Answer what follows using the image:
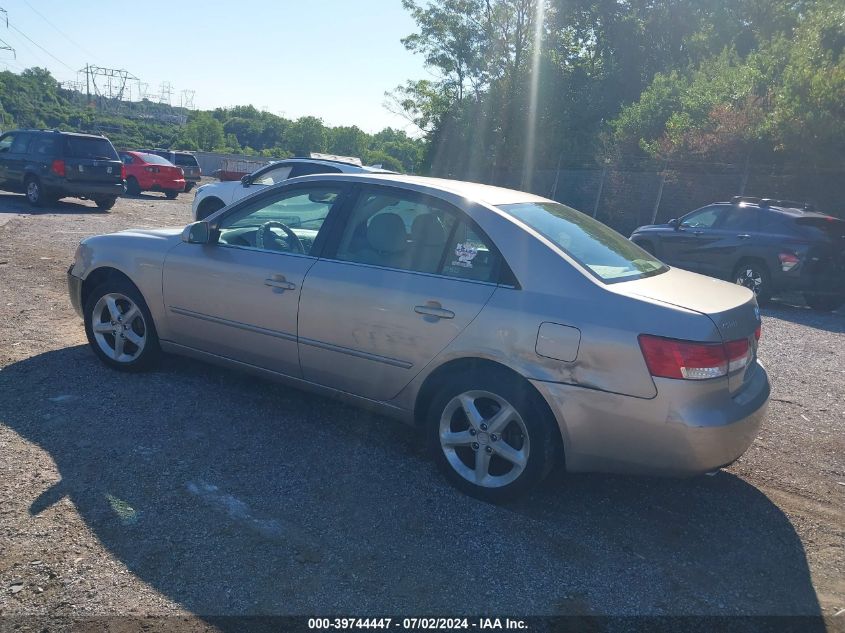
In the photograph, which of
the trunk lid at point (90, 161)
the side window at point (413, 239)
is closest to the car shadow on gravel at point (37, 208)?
the trunk lid at point (90, 161)

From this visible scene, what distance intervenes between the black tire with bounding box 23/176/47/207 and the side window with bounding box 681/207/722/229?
14348mm

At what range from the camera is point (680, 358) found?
3.39 metres

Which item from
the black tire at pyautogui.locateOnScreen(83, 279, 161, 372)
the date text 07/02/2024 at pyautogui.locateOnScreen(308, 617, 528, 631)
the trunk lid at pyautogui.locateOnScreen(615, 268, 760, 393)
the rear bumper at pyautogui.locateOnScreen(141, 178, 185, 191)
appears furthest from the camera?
the rear bumper at pyautogui.locateOnScreen(141, 178, 185, 191)

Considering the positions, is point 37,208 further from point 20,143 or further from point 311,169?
point 311,169

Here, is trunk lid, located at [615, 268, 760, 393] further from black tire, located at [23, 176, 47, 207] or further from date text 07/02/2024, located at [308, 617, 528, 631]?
black tire, located at [23, 176, 47, 207]

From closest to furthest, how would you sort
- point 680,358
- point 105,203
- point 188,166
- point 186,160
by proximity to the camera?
point 680,358 < point 105,203 < point 188,166 < point 186,160

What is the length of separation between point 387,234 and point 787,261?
27.3 feet

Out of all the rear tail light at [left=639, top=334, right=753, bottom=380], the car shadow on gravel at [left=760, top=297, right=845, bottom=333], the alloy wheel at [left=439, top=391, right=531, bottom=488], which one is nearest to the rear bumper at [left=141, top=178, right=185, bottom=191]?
the car shadow on gravel at [left=760, top=297, right=845, bottom=333]

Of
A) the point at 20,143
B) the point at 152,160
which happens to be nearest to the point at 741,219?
the point at 20,143

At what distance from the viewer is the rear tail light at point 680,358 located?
11.1 ft

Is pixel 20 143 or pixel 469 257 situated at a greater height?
pixel 469 257

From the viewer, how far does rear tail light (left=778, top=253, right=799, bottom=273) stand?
10.5 metres

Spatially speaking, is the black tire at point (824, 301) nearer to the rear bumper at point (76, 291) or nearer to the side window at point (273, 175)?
the side window at point (273, 175)

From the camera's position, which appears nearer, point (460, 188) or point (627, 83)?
point (460, 188)
